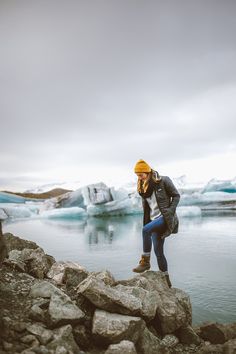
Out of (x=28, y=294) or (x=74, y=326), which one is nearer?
(x=74, y=326)

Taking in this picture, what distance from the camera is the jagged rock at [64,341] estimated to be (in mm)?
2897

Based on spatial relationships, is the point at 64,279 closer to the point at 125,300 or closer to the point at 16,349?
the point at 125,300

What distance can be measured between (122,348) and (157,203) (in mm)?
1898

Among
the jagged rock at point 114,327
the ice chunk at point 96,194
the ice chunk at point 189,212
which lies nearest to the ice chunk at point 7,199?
the ice chunk at point 96,194

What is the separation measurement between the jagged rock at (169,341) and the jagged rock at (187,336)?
0.34ft

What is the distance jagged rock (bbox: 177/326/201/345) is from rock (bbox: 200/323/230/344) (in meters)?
0.21

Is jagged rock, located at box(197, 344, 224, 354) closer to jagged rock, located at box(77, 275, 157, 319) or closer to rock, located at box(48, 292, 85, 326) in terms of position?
jagged rock, located at box(77, 275, 157, 319)

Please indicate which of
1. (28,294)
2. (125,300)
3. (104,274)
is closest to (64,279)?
(104,274)

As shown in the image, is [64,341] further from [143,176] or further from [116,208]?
[116,208]

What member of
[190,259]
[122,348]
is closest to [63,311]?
[122,348]

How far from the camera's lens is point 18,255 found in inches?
206

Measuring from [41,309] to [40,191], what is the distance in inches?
2008

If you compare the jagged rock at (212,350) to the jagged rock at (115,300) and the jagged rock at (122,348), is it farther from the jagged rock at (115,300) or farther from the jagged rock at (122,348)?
the jagged rock at (122,348)

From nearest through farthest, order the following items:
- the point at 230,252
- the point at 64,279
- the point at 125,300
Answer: the point at 125,300, the point at 64,279, the point at 230,252
